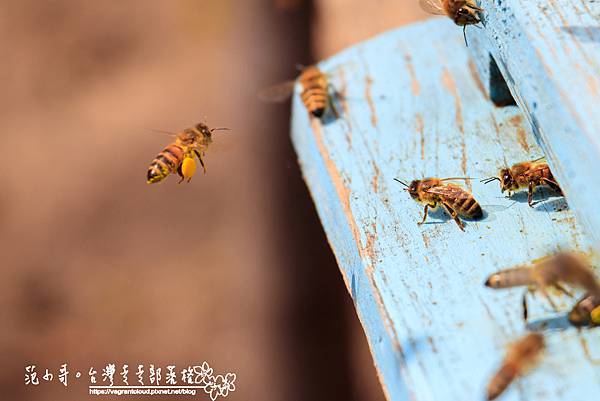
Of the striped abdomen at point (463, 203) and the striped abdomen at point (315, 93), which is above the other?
the striped abdomen at point (315, 93)

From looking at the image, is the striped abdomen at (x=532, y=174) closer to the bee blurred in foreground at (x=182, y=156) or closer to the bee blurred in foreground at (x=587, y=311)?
the bee blurred in foreground at (x=587, y=311)

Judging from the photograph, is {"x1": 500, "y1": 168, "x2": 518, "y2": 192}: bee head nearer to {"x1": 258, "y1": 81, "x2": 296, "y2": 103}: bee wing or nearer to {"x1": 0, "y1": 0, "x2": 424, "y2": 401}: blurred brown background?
{"x1": 258, "y1": 81, "x2": 296, "y2": 103}: bee wing

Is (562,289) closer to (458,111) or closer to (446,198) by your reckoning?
(446,198)

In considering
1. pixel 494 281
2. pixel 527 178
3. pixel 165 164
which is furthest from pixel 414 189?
pixel 165 164

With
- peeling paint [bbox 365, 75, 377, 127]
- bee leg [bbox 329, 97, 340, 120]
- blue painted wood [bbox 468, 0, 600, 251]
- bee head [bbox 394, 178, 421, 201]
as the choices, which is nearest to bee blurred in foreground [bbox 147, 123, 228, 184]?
bee leg [bbox 329, 97, 340, 120]

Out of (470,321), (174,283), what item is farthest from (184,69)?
(470,321)

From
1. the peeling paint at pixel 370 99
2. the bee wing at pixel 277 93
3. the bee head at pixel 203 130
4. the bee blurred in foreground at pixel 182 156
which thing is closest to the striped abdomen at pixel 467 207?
the peeling paint at pixel 370 99
